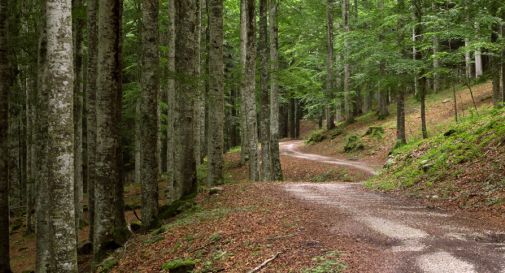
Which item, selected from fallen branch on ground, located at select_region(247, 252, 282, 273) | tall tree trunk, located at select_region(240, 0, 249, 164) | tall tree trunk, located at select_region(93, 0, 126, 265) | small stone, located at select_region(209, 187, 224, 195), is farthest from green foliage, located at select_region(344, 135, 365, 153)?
fallen branch on ground, located at select_region(247, 252, 282, 273)

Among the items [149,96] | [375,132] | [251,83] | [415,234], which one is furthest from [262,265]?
[375,132]

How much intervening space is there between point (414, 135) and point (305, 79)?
730cm

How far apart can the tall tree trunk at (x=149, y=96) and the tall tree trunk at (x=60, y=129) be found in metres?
4.72

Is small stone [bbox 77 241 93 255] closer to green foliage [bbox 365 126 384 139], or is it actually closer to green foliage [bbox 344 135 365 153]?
green foliage [bbox 344 135 365 153]

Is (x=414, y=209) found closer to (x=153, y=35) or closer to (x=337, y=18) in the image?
(x=153, y=35)

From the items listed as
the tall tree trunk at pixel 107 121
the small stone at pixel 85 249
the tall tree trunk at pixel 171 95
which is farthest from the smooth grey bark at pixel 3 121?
the tall tree trunk at pixel 171 95

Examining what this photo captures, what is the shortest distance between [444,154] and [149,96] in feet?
31.1

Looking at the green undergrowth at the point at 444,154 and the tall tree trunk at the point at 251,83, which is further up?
the tall tree trunk at the point at 251,83

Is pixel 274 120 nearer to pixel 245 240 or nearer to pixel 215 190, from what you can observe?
pixel 215 190

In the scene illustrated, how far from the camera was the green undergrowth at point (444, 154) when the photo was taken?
1276 centimetres

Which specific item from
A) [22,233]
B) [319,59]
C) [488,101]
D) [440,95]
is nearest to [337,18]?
[319,59]

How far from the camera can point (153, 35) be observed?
420 inches

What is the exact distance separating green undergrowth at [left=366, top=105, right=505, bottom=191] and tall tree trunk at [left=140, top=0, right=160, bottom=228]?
760 cm

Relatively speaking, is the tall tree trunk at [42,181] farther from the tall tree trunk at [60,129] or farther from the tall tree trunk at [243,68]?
the tall tree trunk at [243,68]
